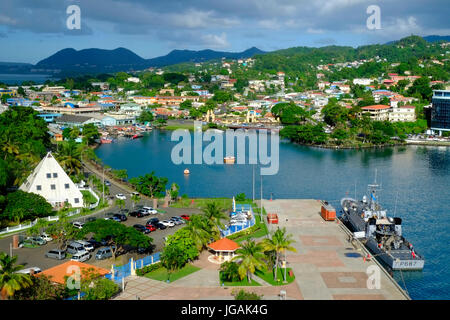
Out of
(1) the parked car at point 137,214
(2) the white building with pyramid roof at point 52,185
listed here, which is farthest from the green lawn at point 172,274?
(2) the white building with pyramid roof at point 52,185

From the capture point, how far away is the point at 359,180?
4456 centimetres

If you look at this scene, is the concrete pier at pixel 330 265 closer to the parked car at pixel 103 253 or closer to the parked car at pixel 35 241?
the parked car at pixel 103 253

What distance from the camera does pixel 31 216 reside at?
1102 inches

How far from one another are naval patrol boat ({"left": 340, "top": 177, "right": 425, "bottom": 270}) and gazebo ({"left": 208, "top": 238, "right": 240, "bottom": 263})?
8.13m

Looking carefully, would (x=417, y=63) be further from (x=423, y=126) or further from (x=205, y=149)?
(x=205, y=149)

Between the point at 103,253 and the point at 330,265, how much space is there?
11.3 meters

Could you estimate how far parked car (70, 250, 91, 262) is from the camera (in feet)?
71.7

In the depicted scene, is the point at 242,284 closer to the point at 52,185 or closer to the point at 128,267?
the point at 128,267

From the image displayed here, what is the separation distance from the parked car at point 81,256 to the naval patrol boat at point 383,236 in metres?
15.2

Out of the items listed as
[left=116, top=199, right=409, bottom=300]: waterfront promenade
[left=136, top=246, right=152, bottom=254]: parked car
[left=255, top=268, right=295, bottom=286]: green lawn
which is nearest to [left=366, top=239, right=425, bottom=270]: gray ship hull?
[left=116, top=199, right=409, bottom=300]: waterfront promenade

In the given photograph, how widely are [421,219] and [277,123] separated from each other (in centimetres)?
5793

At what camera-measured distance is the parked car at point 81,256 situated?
71.7 ft

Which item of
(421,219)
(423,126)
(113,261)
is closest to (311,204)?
(421,219)

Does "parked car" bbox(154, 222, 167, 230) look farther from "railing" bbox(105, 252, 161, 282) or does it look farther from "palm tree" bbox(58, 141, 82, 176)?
"palm tree" bbox(58, 141, 82, 176)
